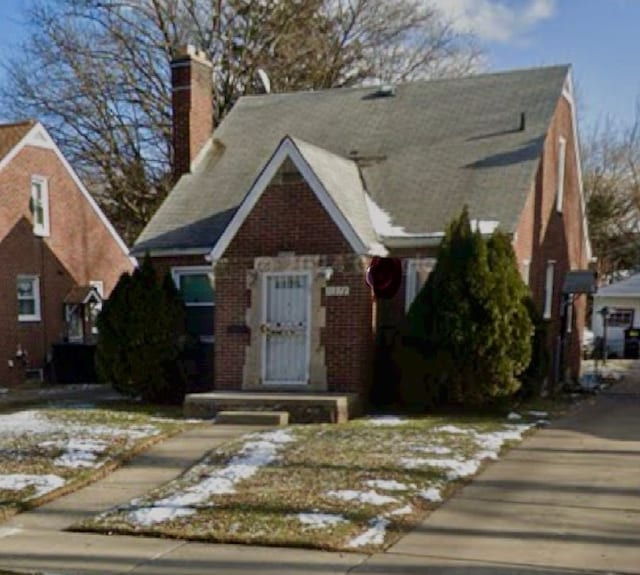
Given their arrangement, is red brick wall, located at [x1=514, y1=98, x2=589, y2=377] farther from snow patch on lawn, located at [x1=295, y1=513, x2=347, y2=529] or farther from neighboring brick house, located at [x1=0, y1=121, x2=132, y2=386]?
neighboring brick house, located at [x1=0, y1=121, x2=132, y2=386]

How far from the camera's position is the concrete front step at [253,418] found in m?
11.7

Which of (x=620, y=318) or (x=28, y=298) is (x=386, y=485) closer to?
(x=28, y=298)

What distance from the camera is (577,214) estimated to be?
19.9 meters

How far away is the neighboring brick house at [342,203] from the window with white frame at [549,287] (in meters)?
0.06

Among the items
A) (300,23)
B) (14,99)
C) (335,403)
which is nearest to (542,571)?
(335,403)

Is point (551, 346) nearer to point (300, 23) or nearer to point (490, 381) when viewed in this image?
point (490, 381)

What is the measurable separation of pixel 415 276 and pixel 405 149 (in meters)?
3.43

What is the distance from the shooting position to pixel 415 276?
13734 millimetres

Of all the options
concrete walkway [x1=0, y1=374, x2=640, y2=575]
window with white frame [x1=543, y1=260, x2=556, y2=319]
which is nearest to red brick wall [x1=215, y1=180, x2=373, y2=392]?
concrete walkway [x1=0, y1=374, x2=640, y2=575]

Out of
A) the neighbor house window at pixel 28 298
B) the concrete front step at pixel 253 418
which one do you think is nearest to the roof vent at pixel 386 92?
the concrete front step at pixel 253 418

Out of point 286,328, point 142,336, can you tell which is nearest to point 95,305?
point 142,336

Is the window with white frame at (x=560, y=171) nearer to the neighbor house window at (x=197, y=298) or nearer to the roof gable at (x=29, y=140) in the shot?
the neighbor house window at (x=197, y=298)

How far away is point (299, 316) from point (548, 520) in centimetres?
710

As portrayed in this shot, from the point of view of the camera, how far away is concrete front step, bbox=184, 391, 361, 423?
1183cm
